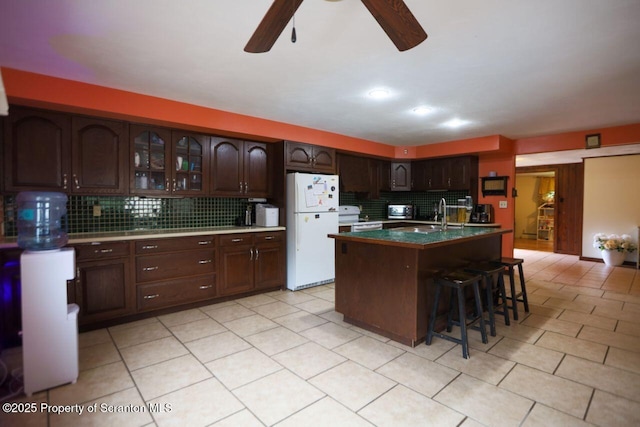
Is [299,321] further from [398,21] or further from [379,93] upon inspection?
[398,21]

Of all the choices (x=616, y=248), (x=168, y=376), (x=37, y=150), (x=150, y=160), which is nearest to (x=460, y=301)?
(x=168, y=376)

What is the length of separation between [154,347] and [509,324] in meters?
3.38

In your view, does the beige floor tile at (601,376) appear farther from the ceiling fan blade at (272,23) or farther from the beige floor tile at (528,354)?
the ceiling fan blade at (272,23)

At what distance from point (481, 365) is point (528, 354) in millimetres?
507

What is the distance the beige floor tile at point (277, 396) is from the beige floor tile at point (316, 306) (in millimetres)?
1363

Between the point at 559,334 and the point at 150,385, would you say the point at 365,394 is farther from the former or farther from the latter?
the point at 559,334

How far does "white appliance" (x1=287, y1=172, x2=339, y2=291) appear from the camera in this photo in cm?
439

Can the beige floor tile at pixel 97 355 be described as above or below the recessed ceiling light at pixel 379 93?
below

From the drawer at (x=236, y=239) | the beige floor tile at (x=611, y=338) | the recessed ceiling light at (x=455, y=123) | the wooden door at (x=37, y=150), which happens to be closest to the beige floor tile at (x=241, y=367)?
the drawer at (x=236, y=239)

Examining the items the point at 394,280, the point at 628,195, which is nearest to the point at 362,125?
the point at 394,280

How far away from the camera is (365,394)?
81.1 inches

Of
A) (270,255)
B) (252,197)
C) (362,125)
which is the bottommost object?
(270,255)

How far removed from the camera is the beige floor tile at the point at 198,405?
1.82m

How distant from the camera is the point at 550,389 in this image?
211cm
